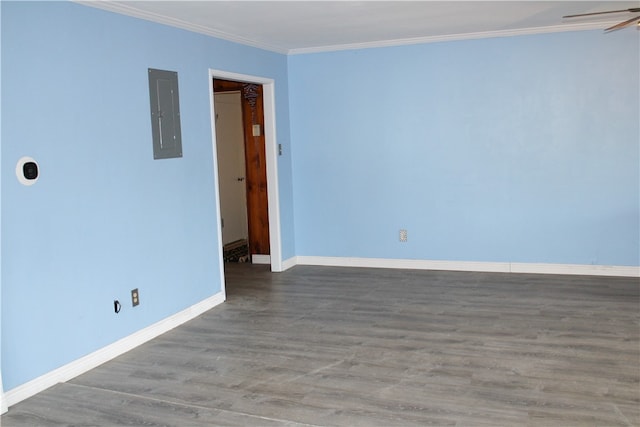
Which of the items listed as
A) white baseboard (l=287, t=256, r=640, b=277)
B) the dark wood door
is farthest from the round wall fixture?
white baseboard (l=287, t=256, r=640, b=277)

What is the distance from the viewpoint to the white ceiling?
434 cm

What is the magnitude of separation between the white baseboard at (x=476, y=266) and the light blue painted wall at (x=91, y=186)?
6.18ft

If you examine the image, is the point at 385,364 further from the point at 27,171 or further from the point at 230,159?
the point at 230,159

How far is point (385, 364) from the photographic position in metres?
3.83

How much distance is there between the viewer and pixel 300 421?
309 cm

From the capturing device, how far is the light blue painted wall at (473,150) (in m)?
5.69

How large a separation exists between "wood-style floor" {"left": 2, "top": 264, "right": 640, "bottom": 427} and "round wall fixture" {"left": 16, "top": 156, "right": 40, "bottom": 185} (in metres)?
1.23

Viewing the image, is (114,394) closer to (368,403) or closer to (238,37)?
(368,403)

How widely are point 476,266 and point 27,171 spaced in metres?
4.32

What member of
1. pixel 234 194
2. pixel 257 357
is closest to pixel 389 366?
pixel 257 357

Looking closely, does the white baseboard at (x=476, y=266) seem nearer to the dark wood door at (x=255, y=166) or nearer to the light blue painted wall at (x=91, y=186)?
the dark wood door at (x=255, y=166)

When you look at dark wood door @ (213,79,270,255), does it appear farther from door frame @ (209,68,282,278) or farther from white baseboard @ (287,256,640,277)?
white baseboard @ (287,256,640,277)

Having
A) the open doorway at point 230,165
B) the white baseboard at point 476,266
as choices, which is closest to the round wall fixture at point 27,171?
the white baseboard at point 476,266

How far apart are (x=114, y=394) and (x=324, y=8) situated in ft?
9.68
